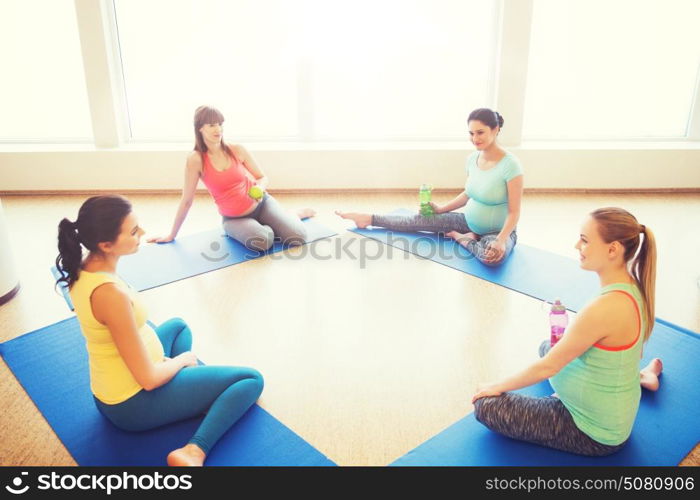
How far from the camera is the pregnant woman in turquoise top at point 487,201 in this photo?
3.06 meters

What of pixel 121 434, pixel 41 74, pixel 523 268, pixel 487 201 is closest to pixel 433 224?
pixel 487 201

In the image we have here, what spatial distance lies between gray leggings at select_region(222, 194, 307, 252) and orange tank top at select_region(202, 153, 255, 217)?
8 cm

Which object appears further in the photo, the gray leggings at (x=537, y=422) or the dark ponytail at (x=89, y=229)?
the gray leggings at (x=537, y=422)

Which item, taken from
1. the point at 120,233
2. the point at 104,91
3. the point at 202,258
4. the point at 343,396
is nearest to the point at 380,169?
the point at 202,258

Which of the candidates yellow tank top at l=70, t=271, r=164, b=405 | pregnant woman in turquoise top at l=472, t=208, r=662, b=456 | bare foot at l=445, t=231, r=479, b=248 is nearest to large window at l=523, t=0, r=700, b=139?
bare foot at l=445, t=231, r=479, b=248

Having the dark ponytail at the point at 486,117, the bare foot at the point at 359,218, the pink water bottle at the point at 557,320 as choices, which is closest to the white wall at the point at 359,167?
the bare foot at the point at 359,218

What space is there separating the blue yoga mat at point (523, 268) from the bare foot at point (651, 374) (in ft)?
1.85

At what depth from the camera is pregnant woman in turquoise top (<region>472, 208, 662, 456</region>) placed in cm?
151

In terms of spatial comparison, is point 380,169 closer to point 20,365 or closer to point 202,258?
point 202,258

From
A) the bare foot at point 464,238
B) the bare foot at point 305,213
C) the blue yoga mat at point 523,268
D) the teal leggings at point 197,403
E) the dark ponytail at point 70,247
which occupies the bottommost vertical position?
the blue yoga mat at point 523,268

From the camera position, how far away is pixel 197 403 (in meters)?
1.84

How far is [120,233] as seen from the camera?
5.22ft

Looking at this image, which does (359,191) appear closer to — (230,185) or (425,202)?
(425,202)

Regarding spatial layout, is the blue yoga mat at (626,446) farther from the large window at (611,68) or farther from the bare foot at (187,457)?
the large window at (611,68)
